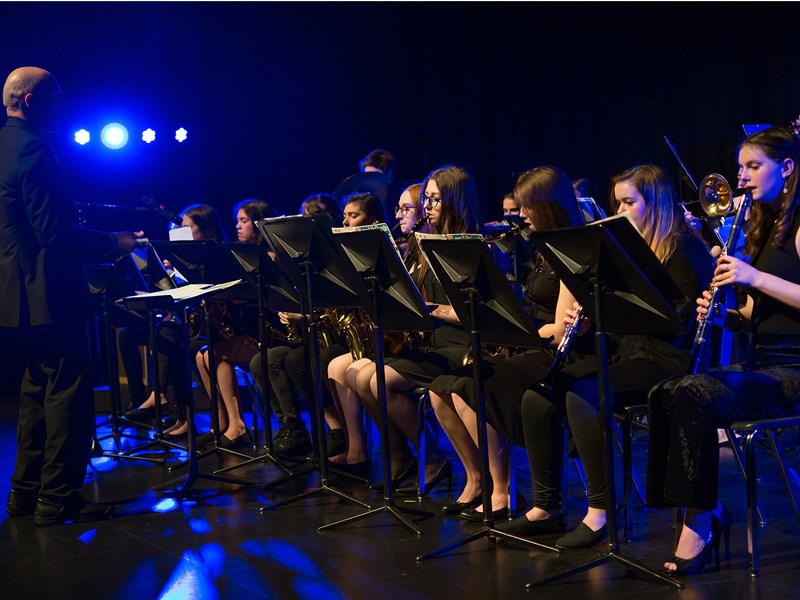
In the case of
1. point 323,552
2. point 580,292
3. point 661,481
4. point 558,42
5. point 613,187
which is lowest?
point 323,552

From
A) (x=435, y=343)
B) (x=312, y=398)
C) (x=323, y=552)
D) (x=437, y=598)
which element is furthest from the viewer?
(x=312, y=398)

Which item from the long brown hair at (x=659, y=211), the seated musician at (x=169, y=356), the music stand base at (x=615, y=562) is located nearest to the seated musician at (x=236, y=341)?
the seated musician at (x=169, y=356)

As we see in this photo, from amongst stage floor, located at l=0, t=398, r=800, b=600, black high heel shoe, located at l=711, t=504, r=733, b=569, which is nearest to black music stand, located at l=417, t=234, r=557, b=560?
stage floor, located at l=0, t=398, r=800, b=600

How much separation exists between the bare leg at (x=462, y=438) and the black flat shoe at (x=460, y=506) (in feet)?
0.07

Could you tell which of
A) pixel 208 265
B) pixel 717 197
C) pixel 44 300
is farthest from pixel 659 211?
pixel 44 300

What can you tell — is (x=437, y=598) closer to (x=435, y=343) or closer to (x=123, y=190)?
(x=435, y=343)

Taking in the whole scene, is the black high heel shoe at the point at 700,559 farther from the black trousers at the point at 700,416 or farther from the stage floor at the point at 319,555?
the black trousers at the point at 700,416

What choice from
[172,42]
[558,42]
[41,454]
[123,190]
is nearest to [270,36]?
[172,42]

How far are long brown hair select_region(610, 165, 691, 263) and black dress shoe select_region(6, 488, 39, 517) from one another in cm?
288

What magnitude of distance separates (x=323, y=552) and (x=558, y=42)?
5104 mm

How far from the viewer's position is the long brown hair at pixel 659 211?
3.26 m

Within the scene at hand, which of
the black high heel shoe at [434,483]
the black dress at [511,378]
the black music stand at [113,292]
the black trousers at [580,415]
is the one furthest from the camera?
the black music stand at [113,292]

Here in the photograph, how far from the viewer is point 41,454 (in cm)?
411

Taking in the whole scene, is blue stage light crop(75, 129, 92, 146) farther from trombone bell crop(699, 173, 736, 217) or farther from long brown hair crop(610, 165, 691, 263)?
trombone bell crop(699, 173, 736, 217)
